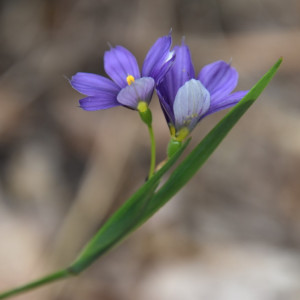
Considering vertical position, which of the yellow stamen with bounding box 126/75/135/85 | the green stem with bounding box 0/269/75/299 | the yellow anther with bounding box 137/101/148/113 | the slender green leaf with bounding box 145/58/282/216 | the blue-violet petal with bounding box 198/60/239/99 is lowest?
the green stem with bounding box 0/269/75/299

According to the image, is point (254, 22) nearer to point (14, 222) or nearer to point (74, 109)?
point (74, 109)

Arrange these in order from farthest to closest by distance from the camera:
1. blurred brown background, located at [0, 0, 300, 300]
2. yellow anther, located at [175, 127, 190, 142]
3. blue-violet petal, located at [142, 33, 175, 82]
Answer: blurred brown background, located at [0, 0, 300, 300] < yellow anther, located at [175, 127, 190, 142] < blue-violet petal, located at [142, 33, 175, 82]

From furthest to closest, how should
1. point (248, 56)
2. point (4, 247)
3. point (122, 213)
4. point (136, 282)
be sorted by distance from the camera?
1. point (248, 56)
2. point (4, 247)
3. point (136, 282)
4. point (122, 213)

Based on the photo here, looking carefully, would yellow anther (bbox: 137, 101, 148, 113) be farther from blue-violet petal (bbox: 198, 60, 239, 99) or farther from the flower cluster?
blue-violet petal (bbox: 198, 60, 239, 99)

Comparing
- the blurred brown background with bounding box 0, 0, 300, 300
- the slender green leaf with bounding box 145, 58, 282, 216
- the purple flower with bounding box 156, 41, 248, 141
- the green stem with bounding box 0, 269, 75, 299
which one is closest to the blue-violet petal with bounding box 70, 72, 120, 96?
the purple flower with bounding box 156, 41, 248, 141

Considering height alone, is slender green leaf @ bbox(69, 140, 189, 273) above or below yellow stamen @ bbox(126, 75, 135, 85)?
below

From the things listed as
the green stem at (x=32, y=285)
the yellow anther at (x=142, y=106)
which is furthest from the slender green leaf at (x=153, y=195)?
the yellow anther at (x=142, y=106)

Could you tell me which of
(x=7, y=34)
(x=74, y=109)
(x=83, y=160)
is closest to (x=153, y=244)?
(x=83, y=160)
